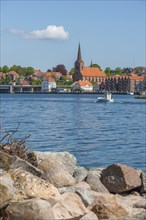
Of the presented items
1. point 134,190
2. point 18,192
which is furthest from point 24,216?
point 134,190

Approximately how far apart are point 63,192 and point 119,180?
211 centimetres

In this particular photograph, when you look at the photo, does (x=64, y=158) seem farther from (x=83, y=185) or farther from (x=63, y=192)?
(x=63, y=192)

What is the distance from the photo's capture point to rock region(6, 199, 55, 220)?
7738 millimetres

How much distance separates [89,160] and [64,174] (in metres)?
10.7

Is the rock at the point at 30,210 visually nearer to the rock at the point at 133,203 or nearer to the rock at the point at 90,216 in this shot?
the rock at the point at 90,216

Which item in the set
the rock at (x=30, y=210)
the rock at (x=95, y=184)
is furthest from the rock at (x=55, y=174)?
the rock at (x=30, y=210)

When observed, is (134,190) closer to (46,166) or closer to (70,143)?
(46,166)

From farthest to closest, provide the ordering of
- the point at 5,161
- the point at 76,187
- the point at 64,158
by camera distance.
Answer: the point at 64,158
the point at 76,187
the point at 5,161

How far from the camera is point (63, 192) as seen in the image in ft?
30.0

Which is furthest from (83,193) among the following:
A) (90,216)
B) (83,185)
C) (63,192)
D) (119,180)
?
(119,180)

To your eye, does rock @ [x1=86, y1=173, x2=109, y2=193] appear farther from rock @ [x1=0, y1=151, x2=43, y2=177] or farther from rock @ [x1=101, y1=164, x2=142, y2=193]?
rock @ [x1=0, y1=151, x2=43, y2=177]

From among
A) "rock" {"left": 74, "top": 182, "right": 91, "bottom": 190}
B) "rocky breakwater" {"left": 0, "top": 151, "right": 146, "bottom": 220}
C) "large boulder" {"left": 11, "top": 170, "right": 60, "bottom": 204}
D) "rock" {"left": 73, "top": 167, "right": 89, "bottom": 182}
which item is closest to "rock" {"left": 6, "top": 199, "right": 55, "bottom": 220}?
"rocky breakwater" {"left": 0, "top": 151, "right": 146, "bottom": 220}

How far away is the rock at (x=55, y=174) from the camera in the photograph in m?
9.91

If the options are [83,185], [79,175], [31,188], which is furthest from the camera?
[79,175]
